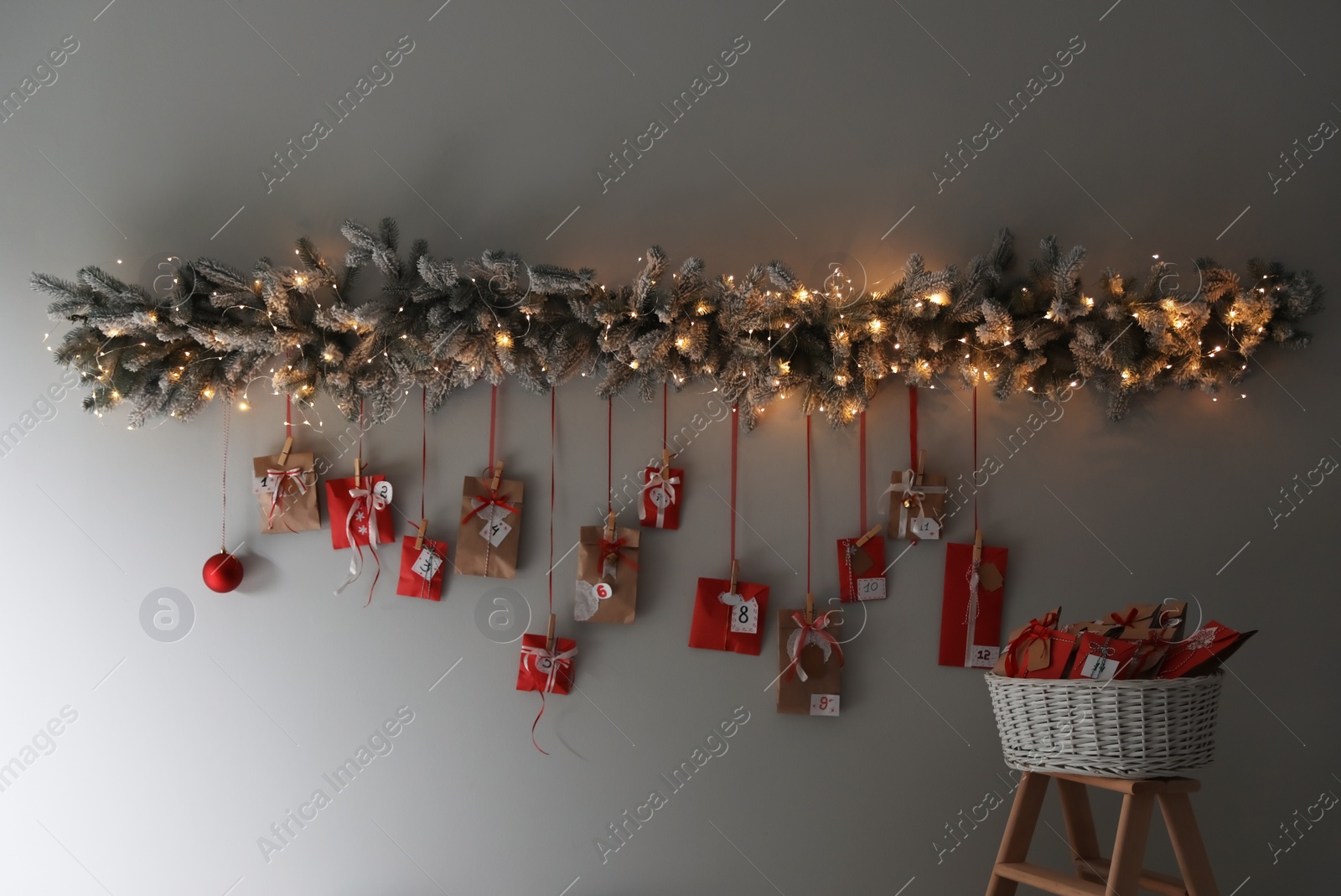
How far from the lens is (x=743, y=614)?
7.40 feet

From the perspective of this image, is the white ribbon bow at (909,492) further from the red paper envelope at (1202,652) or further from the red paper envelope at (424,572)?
the red paper envelope at (424,572)

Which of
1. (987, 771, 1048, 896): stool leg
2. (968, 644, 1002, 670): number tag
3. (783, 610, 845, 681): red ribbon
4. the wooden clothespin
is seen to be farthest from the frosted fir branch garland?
(987, 771, 1048, 896): stool leg

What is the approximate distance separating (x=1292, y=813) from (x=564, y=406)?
2.05 meters

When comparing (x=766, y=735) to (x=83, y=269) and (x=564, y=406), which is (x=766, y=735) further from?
(x=83, y=269)

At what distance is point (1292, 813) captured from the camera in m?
2.16

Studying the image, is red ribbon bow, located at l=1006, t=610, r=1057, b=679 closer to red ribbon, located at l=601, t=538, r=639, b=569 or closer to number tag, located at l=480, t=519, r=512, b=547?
red ribbon, located at l=601, t=538, r=639, b=569

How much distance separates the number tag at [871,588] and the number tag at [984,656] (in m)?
0.26

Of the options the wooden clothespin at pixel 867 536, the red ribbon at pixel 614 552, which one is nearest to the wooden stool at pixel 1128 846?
the wooden clothespin at pixel 867 536

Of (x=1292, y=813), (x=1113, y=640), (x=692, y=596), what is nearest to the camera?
(x=1113, y=640)

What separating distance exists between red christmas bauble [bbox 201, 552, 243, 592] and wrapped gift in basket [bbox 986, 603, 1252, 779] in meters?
1.84

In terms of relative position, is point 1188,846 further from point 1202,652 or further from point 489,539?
point 489,539

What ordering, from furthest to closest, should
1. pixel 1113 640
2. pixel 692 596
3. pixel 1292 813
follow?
pixel 692 596 → pixel 1292 813 → pixel 1113 640

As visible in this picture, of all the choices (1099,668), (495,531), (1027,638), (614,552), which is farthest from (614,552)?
(1099,668)

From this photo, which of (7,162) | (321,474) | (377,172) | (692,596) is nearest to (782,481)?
(692,596)
